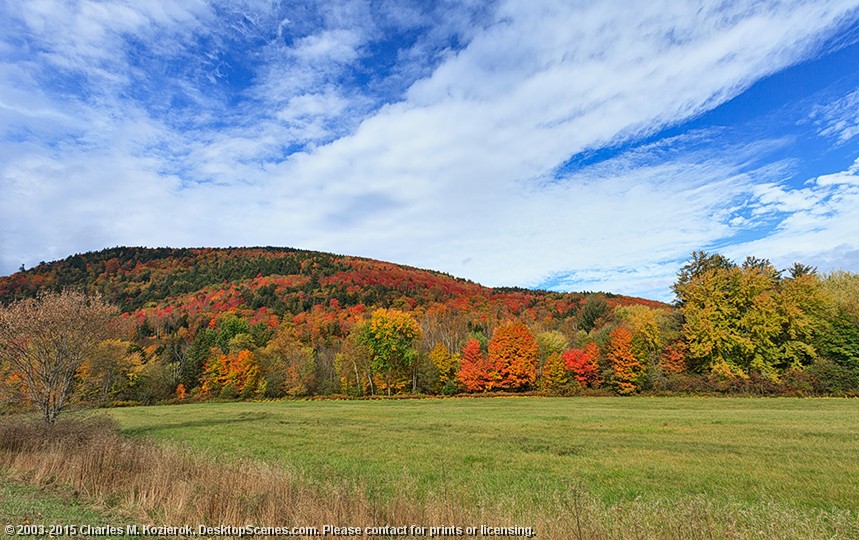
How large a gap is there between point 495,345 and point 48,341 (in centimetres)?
5667

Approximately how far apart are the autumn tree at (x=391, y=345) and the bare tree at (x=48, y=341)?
52150mm

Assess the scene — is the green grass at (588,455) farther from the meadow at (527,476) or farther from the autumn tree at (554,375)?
the autumn tree at (554,375)

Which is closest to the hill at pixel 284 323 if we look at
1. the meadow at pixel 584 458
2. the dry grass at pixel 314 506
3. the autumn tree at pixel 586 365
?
the autumn tree at pixel 586 365

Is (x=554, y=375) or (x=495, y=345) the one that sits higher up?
(x=495, y=345)

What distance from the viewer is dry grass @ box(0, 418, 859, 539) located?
655 centimetres

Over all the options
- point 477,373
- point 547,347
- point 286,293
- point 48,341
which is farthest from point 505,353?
point 286,293

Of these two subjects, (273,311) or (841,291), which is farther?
(273,311)

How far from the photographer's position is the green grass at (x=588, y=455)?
10.9 meters

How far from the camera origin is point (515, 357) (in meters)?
67.7

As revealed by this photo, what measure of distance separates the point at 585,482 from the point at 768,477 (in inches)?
208

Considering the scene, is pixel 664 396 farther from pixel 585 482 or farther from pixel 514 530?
pixel 514 530

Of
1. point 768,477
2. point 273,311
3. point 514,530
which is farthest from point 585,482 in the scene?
point 273,311

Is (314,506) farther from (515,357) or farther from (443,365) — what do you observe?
(443,365)

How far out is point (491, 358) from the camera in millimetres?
68562
